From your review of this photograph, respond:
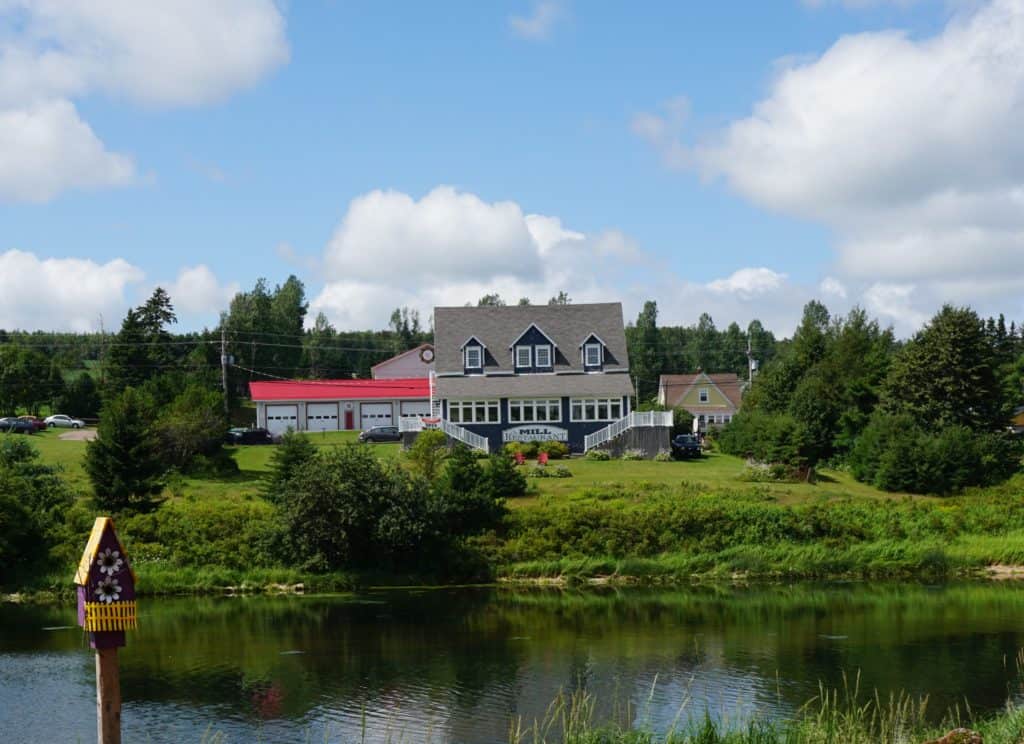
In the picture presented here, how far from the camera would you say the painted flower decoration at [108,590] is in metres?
10.2

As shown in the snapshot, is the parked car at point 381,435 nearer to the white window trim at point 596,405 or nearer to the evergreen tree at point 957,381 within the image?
the white window trim at point 596,405

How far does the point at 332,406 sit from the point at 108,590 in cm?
6595

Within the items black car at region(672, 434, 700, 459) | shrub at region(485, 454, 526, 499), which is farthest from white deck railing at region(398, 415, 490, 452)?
shrub at region(485, 454, 526, 499)

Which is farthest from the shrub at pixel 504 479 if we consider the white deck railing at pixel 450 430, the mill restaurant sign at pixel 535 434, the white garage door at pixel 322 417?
the white garage door at pixel 322 417

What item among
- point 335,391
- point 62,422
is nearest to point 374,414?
point 335,391

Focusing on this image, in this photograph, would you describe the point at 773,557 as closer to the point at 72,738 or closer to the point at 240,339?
the point at 72,738

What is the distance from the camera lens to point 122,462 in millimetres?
42688

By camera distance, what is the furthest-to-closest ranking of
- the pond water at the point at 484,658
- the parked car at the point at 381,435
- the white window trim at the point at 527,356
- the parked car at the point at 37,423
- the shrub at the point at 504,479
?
1. the parked car at the point at 37,423
2. the parked car at the point at 381,435
3. the white window trim at the point at 527,356
4. the shrub at the point at 504,479
5. the pond water at the point at 484,658

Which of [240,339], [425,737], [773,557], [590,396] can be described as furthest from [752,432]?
[240,339]

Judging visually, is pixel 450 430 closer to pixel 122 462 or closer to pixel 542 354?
pixel 542 354

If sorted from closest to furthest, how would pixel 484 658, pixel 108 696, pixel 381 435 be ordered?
pixel 108 696, pixel 484 658, pixel 381 435

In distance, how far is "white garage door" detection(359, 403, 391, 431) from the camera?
7606 cm

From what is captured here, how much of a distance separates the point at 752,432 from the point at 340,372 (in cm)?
6266

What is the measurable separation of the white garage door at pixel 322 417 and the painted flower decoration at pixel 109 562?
65677 mm
